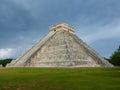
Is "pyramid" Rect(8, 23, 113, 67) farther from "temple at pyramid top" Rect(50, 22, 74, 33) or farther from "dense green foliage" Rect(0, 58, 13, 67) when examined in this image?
"dense green foliage" Rect(0, 58, 13, 67)

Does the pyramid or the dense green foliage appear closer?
the pyramid

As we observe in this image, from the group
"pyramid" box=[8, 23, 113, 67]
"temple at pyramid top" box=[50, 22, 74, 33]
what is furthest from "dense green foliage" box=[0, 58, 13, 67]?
"pyramid" box=[8, 23, 113, 67]

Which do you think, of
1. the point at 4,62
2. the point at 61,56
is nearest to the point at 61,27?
the point at 61,56

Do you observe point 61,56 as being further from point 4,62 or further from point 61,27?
point 4,62

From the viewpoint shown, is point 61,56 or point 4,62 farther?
point 4,62

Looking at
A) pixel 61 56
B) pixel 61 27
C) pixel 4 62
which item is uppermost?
pixel 61 27

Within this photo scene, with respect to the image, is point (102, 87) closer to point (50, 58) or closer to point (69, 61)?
point (69, 61)

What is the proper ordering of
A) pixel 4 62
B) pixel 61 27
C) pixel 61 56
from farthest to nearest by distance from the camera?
pixel 4 62 < pixel 61 27 < pixel 61 56

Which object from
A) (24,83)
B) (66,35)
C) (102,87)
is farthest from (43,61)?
(102,87)

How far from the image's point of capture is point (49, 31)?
238 ft

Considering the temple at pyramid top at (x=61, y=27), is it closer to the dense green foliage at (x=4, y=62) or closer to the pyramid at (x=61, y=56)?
the pyramid at (x=61, y=56)

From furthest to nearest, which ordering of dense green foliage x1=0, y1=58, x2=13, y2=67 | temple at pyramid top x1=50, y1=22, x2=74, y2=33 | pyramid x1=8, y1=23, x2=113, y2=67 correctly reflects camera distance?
dense green foliage x1=0, y1=58, x2=13, y2=67 → temple at pyramid top x1=50, y1=22, x2=74, y2=33 → pyramid x1=8, y1=23, x2=113, y2=67

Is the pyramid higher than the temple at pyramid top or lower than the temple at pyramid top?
lower

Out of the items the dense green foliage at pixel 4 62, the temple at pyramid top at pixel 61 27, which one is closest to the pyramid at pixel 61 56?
the temple at pyramid top at pixel 61 27
